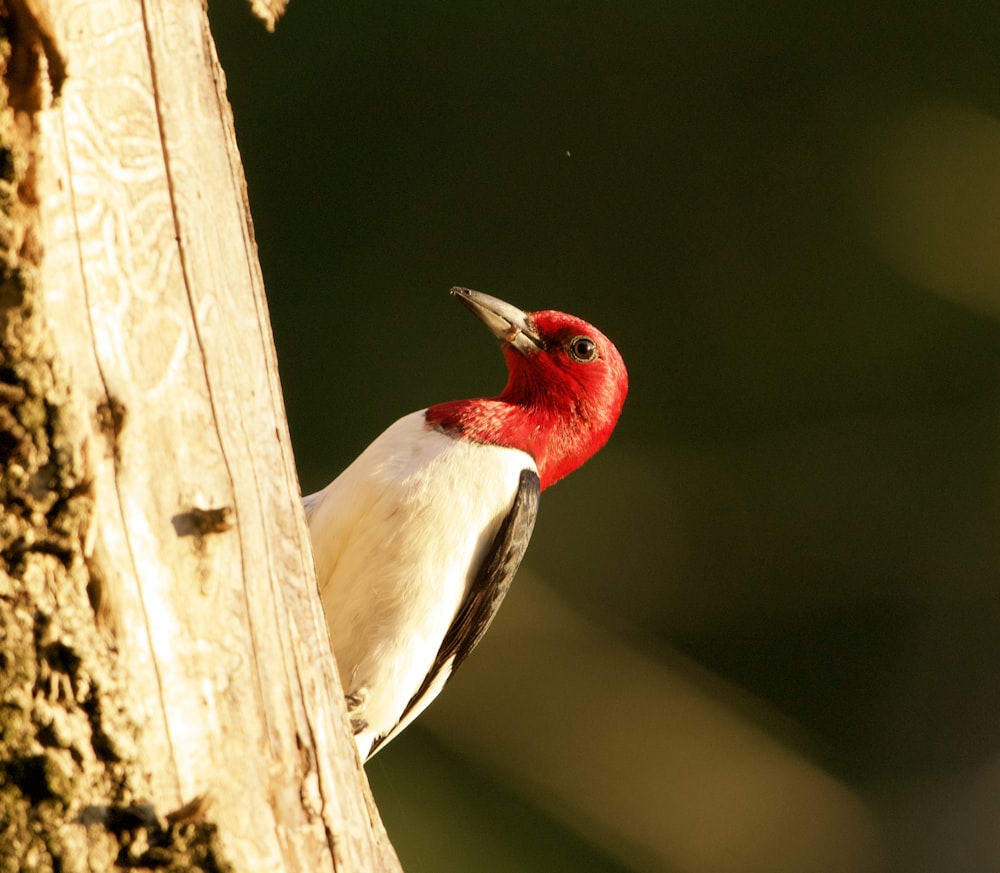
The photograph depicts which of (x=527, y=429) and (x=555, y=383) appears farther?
(x=555, y=383)

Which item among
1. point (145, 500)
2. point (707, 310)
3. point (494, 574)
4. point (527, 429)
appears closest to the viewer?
point (145, 500)

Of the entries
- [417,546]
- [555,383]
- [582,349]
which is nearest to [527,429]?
[555,383]

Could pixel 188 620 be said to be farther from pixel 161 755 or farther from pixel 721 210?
pixel 721 210

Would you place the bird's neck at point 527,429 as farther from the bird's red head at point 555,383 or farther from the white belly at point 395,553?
the white belly at point 395,553

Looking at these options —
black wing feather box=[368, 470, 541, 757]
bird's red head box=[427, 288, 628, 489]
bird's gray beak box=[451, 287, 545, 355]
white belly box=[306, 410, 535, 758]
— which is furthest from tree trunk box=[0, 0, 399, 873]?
bird's gray beak box=[451, 287, 545, 355]

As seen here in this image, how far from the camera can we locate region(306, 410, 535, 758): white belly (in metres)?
3.20

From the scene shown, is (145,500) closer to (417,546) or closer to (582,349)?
(417,546)

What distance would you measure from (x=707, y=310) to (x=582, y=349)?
3269 mm

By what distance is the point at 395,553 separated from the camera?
10.5 feet

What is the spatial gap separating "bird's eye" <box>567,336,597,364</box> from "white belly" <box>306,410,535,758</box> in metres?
0.71

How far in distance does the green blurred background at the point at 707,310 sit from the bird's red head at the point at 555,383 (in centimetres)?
258

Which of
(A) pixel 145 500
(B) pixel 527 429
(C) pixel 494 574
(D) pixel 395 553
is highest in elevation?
(A) pixel 145 500

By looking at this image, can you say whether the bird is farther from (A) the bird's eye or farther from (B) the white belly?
(A) the bird's eye

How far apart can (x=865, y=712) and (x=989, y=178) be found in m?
2.64
